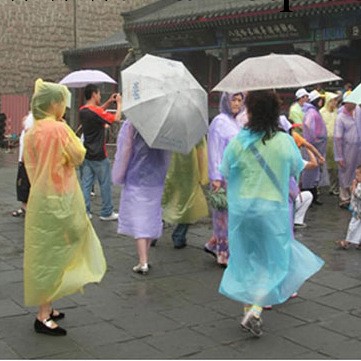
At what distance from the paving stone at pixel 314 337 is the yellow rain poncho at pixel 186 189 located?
2.26 metres

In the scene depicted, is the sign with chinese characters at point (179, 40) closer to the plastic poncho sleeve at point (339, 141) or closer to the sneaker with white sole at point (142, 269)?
the plastic poncho sleeve at point (339, 141)

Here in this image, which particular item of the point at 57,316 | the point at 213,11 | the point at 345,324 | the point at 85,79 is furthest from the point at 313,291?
the point at 213,11

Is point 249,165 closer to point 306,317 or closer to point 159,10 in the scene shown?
point 306,317

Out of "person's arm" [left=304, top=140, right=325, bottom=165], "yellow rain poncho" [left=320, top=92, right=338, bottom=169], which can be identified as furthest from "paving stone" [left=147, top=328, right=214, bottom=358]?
"yellow rain poncho" [left=320, top=92, right=338, bottom=169]

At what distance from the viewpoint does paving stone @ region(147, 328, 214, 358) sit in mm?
3725

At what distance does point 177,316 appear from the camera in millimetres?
4379

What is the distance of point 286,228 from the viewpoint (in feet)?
13.2

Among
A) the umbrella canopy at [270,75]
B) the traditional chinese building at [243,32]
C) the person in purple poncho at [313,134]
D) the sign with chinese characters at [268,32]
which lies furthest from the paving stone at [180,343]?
the sign with chinese characters at [268,32]

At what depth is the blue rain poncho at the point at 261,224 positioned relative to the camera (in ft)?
13.0

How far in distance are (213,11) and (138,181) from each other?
9.66 m

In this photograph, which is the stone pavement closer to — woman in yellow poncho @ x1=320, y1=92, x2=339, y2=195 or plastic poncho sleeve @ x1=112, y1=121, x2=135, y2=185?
plastic poncho sleeve @ x1=112, y1=121, x2=135, y2=185

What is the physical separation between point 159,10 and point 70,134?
1451 cm

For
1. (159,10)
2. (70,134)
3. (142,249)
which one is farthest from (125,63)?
(70,134)

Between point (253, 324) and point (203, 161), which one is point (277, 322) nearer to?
point (253, 324)
